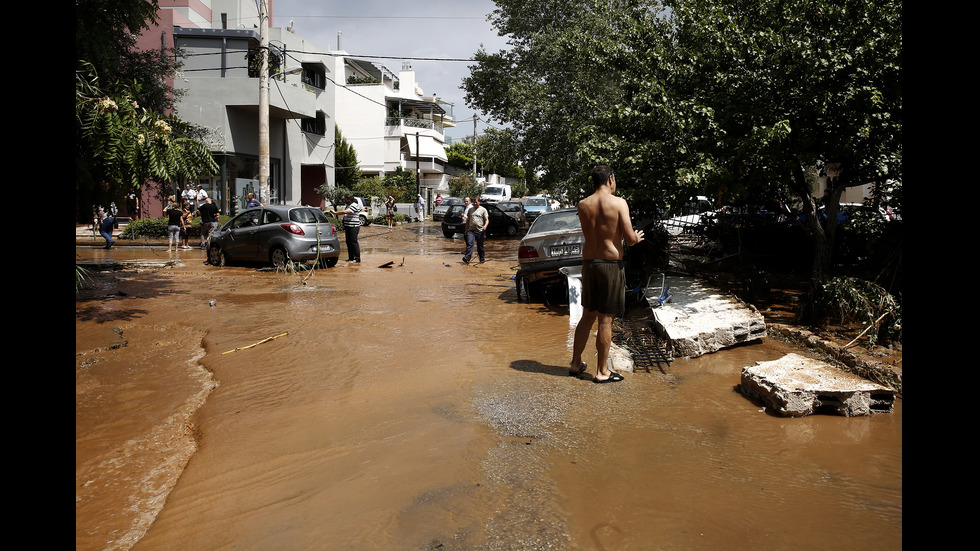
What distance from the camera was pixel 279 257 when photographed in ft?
49.5

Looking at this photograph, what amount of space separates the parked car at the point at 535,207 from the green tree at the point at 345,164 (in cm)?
1607

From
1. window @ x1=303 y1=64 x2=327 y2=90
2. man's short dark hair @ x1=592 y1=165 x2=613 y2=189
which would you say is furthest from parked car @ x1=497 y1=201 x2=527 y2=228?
man's short dark hair @ x1=592 y1=165 x2=613 y2=189

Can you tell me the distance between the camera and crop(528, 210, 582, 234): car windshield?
1095cm

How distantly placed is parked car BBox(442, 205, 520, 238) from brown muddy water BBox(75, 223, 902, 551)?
69.1 ft

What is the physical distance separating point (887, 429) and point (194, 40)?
3083 cm

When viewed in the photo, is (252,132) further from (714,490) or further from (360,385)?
(714,490)

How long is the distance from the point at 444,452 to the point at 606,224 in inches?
104

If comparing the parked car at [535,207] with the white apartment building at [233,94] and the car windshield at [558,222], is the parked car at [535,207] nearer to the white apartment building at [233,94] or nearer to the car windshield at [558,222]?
the white apartment building at [233,94]

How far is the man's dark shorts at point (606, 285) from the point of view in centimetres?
593

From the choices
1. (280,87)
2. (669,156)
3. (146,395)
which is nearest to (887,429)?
(669,156)

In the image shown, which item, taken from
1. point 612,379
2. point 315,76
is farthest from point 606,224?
point 315,76

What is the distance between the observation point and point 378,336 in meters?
8.27

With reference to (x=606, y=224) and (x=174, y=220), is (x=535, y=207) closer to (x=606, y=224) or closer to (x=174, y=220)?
(x=174, y=220)
